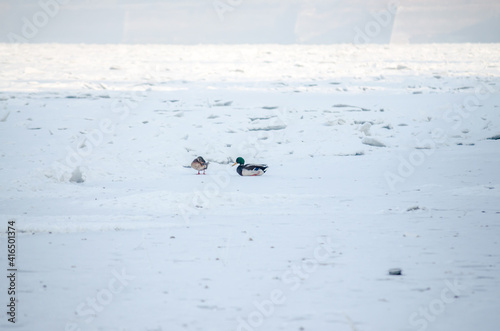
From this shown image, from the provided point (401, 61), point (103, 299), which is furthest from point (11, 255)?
point (401, 61)

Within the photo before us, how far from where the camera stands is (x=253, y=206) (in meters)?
8.81

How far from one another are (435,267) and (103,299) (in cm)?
348

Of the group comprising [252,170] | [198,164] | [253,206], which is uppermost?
[198,164]

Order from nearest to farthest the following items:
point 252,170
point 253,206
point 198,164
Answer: point 253,206 → point 252,170 → point 198,164

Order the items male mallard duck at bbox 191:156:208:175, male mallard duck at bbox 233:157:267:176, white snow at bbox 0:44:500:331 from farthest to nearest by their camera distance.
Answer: male mallard duck at bbox 191:156:208:175 → male mallard duck at bbox 233:157:267:176 → white snow at bbox 0:44:500:331

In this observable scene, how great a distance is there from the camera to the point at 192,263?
19.4 ft

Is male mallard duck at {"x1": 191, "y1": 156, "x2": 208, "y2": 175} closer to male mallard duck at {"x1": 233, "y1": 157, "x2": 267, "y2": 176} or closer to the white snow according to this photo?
the white snow

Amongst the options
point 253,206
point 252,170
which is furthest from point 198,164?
point 253,206

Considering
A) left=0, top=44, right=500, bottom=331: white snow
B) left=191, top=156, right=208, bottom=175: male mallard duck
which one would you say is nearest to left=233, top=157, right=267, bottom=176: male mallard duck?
left=0, top=44, right=500, bottom=331: white snow

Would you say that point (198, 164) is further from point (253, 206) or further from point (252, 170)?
point (253, 206)

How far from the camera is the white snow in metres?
4.82

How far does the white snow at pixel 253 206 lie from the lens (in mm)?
4824

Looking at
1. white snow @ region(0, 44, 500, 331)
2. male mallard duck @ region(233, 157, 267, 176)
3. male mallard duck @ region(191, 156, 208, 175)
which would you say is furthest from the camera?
male mallard duck @ region(191, 156, 208, 175)

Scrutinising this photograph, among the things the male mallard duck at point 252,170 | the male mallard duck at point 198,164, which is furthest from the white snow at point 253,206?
the male mallard duck at point 198,164
